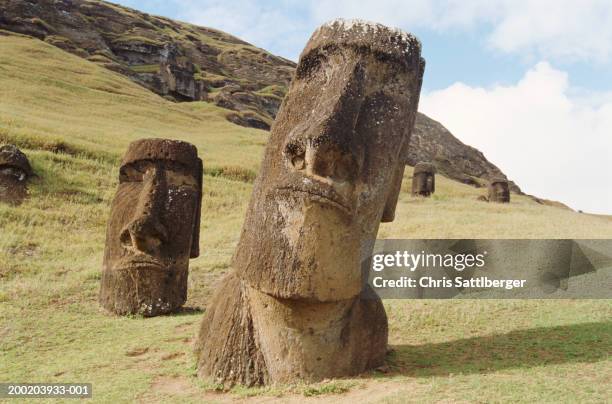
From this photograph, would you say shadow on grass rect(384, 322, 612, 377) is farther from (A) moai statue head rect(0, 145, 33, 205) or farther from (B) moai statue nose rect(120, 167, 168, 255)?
(A) moai statue head rect(0, 145, 33, 205)

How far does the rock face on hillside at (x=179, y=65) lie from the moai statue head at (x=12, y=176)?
38.0 m

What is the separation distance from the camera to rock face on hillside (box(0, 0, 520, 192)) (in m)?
63.3

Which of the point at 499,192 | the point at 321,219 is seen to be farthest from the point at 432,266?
the point at 499,192

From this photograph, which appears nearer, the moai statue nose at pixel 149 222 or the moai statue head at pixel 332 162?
the moai statue head at pixel 332 162

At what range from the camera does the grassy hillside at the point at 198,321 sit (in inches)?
217

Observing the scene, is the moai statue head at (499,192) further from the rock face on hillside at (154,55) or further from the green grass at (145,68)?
the green grass at (145,68)

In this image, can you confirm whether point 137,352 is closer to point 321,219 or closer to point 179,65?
point 321,219

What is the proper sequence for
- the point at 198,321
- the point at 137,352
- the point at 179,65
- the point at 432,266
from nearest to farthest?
the point at 137,352 → the point at 198,321 → the point at 432,266 → the point at 179,65

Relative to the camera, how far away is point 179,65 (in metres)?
72.6

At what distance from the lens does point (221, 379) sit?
19.5 feet

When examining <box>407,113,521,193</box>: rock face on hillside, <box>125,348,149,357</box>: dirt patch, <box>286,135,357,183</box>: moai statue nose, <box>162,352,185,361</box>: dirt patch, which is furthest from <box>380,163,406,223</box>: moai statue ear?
<box>407,113,521,193</box>: rock face on hillside

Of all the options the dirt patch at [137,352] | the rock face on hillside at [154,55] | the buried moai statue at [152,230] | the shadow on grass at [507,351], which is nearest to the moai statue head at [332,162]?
the shadow on grass at [507,351]

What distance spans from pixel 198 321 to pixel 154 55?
68212 millimetres

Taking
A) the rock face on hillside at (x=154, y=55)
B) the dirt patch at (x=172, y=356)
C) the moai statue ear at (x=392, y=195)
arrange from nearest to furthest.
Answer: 1. the moai statue ear at (x=392, y=195)
2. the dirt patch at (x=172, y=356)
3. the rock face on hillside at (x=154, y=55)
